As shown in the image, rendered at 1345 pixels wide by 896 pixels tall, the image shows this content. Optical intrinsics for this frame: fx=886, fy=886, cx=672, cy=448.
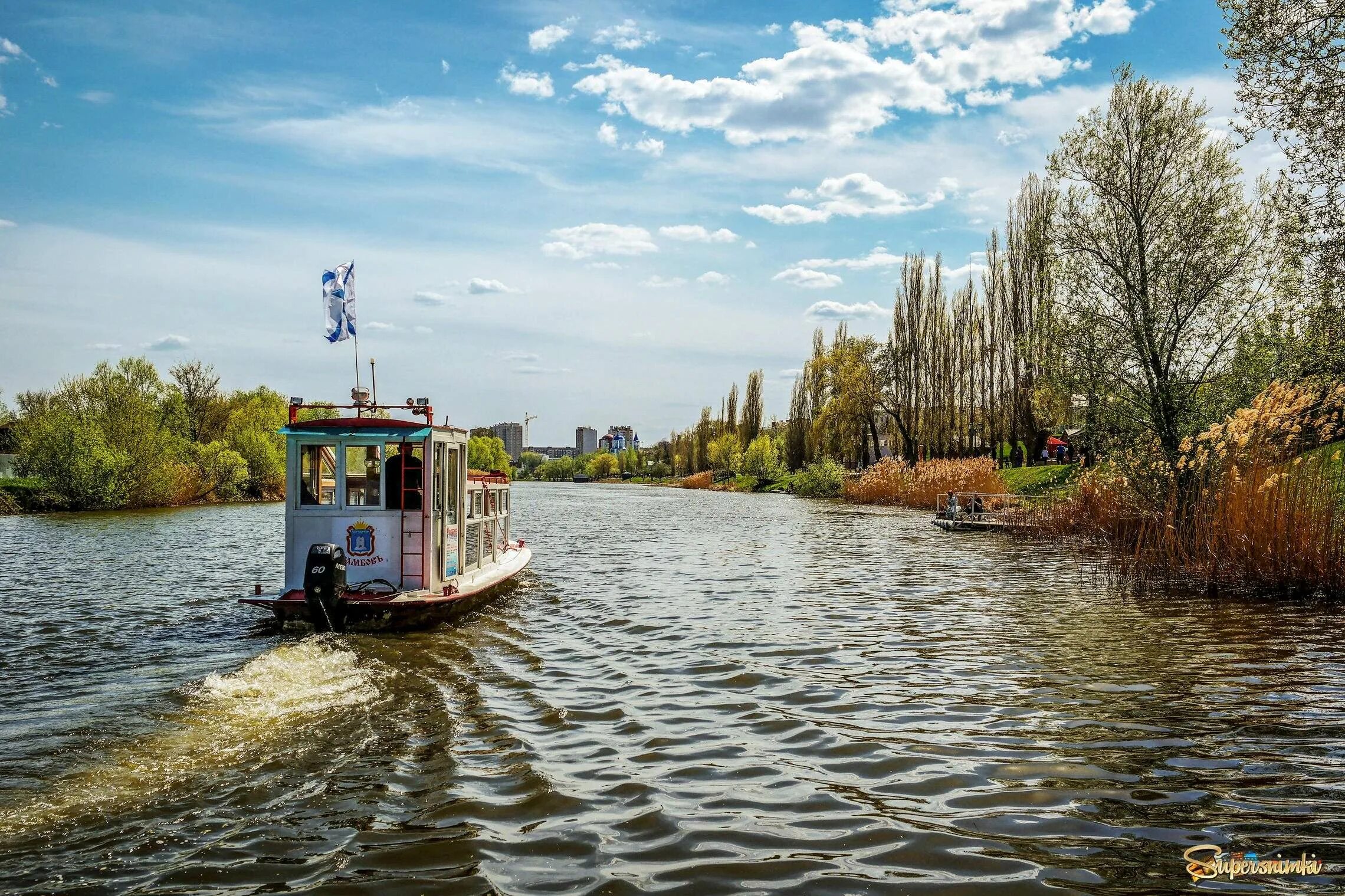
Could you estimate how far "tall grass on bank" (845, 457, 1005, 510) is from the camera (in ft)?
126

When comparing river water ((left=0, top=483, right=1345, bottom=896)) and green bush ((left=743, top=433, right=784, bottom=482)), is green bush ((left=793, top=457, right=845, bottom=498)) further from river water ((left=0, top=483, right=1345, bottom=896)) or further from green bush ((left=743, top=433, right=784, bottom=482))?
river water ((left=0, top=483, right=1345, bottom=896))

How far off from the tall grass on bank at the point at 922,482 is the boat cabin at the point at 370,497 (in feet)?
86.0

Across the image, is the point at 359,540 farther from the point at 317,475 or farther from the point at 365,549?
the point at 317,475

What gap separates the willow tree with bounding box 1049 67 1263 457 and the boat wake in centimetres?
1719

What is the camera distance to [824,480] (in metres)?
64.2

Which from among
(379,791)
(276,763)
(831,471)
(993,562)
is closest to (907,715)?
(379,791)

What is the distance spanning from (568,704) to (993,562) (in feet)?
49.0

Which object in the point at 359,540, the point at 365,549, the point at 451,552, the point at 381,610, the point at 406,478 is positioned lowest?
the point at 381,610

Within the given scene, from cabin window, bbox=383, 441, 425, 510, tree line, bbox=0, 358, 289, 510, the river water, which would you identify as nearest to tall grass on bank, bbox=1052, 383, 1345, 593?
the river water

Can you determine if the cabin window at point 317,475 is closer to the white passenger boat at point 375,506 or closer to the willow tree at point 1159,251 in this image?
the white passenger boat at point 375,506

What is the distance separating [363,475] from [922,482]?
34713 mm

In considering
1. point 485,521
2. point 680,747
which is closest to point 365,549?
point 485,521

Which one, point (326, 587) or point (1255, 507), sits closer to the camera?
point (326, 587)

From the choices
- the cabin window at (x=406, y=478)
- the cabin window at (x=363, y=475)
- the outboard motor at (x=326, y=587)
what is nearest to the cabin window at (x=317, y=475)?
the cabin window at (x=363, y=475)
